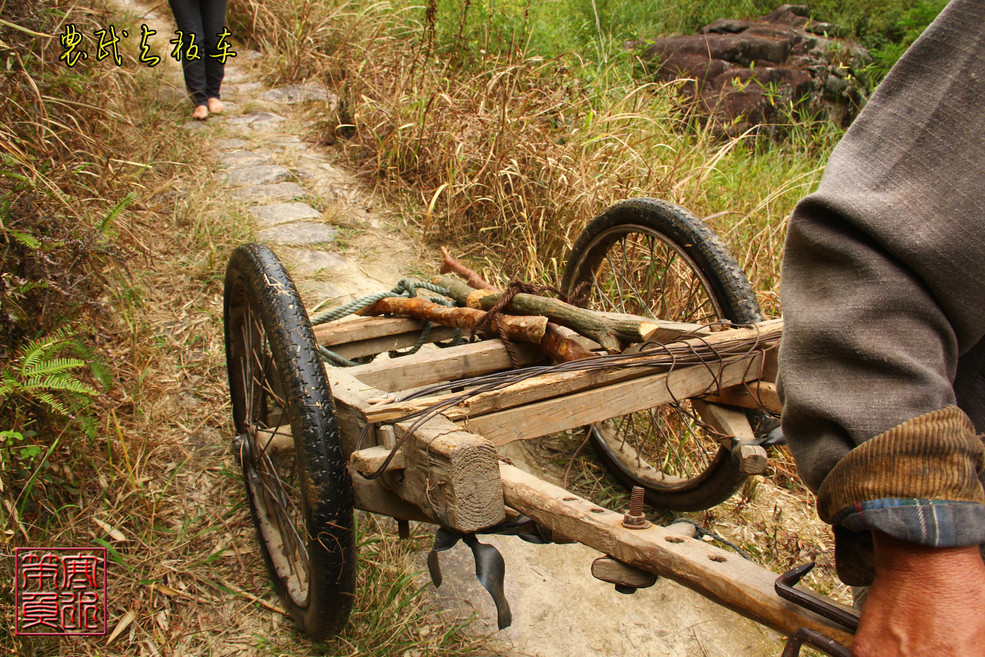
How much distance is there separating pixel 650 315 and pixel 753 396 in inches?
33.0

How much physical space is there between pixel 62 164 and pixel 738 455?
10.2 ft

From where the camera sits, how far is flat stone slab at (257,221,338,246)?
4.02m

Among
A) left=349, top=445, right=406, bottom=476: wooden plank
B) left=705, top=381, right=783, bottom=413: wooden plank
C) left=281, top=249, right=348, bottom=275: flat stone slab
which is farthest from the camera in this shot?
left=281, top=249, right=348, bottom=275: flat stone slab

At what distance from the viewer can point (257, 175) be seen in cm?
469

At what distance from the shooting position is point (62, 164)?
3191mm

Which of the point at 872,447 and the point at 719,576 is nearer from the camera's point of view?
the point at 872,447

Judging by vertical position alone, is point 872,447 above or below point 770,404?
above

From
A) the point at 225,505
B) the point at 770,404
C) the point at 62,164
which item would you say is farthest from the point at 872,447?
the point at 62,164

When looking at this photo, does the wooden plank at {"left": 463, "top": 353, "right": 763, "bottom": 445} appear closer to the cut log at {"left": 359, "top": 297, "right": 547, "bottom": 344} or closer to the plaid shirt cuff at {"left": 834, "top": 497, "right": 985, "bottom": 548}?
the cut log at {"left": 359, "top": 297, "right": 547, "bottom": 344}

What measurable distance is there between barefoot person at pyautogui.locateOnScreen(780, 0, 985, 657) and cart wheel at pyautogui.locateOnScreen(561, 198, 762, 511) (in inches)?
44.3

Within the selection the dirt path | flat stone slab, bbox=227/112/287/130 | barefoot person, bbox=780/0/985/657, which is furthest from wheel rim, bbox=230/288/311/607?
flat stone slab, bbox=227/112/287/130

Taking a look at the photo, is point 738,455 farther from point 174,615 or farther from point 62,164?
point 62,164

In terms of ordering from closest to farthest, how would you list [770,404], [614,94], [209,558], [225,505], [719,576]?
[719,576]
[770,404]
[209,558]
[225,505]
[614,94]

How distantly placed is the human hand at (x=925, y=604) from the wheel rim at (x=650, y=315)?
1700mm
